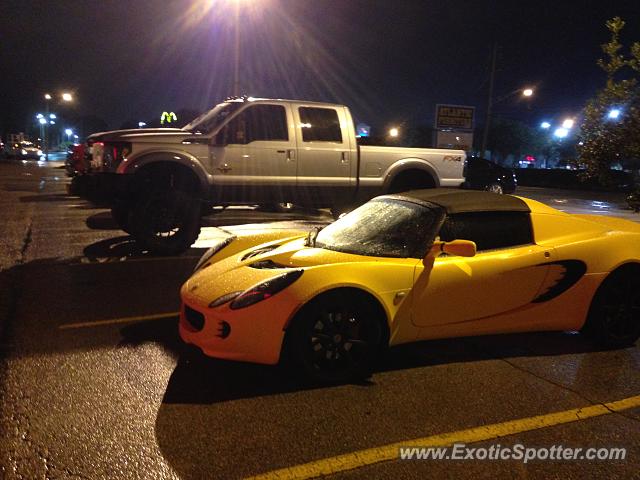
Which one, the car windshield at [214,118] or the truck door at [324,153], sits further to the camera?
the truck door at [324,153]

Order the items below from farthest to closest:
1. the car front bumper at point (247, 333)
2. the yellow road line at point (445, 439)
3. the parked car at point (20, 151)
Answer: the parked car at point (20, 151) < the car front bumper at point (247, 333) < the yellow road line at point (445, 439)

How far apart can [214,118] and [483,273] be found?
5.73m

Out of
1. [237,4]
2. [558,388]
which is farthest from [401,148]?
[237,4]

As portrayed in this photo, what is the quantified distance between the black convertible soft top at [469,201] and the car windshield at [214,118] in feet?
14.4

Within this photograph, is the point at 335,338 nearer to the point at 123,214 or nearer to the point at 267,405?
the point at 267,405

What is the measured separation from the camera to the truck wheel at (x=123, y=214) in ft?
25.7

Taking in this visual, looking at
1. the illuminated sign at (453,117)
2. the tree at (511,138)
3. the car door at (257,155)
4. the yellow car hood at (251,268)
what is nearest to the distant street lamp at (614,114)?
the car door at (257,155)

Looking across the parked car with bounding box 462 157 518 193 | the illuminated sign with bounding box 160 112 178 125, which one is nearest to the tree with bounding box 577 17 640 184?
the parked car with bounding box 462 157 518 193

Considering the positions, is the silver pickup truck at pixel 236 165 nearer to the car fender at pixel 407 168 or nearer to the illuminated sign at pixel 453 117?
the car fender at pixel 407 168

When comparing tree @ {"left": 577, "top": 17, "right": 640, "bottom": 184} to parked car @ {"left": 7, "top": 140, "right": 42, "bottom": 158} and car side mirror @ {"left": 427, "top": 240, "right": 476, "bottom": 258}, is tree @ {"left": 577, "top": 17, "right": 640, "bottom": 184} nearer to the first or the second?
car side mirror @ {"left": 427, "top": 240, "right": 476, "bottom": 258}

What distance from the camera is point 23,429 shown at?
2875mm

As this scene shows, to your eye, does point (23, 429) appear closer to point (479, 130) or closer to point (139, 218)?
point (139, 218)

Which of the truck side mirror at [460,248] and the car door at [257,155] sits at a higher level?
the car door at [257,155]

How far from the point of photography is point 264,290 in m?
3.42
